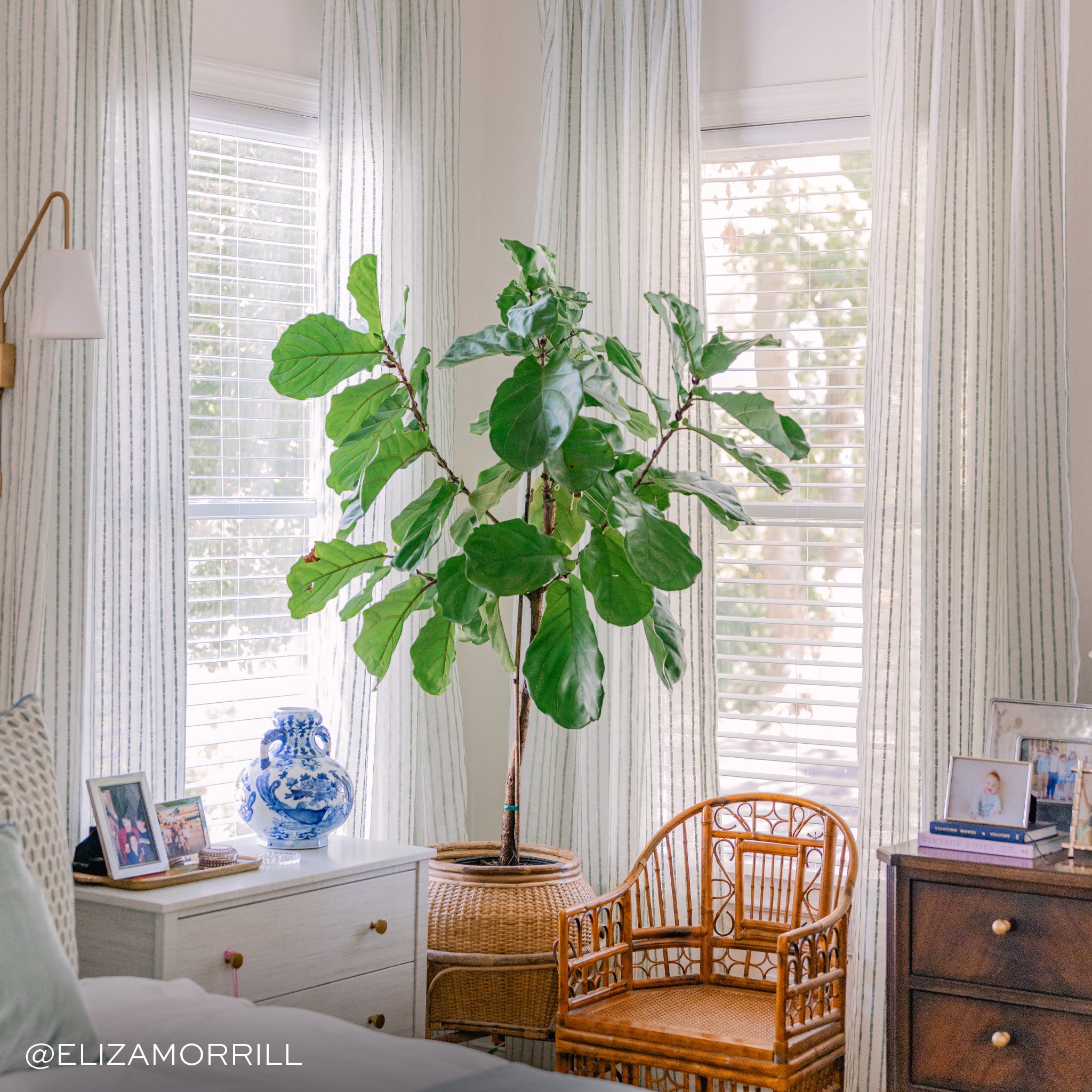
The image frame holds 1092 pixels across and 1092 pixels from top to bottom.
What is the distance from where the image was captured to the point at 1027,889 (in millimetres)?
2334

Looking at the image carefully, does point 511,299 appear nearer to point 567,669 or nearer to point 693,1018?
point 567,669

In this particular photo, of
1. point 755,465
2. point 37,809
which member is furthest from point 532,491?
point 37,809

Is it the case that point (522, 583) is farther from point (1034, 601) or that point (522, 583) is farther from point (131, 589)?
point (1034, 601)

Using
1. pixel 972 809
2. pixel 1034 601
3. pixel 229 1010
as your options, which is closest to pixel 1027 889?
pixel 972 809

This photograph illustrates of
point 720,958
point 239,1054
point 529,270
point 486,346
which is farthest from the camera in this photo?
point 720,958

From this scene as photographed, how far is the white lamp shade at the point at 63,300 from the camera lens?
Result: 231 centimetres

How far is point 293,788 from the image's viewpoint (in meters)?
2.74

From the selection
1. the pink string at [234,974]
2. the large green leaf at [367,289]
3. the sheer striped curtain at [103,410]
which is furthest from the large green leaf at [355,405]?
the pink string at [234,974]

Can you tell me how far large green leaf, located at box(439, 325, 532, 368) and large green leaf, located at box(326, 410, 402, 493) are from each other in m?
0.19

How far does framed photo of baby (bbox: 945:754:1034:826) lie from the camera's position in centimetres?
244

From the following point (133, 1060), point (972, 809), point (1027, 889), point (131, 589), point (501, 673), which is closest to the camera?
point (133, 1060)

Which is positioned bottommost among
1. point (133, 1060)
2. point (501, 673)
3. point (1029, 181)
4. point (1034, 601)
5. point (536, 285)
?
point (133, 1060)

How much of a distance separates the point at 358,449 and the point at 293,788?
2.40 feet

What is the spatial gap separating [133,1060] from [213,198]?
207 cm
